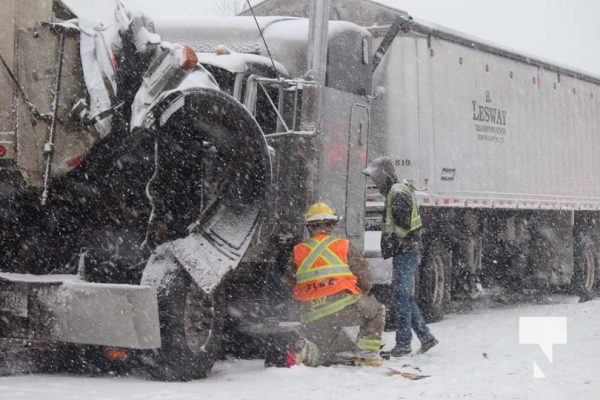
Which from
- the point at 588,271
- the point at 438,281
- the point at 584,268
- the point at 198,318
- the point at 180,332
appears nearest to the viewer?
the point at 180,332

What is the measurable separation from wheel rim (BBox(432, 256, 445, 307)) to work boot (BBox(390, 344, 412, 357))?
10.9 ft

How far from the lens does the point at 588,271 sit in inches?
666

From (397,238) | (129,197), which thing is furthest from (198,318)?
(397,238)

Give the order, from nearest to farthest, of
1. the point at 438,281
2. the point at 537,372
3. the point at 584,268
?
the point at 537,372 → the point at 438,281 → the point at 584,268

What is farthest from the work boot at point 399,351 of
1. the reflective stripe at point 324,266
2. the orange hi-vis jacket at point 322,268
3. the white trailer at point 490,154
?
the white trailer at point 490,154

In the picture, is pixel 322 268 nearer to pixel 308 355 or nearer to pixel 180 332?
pixel 308 355

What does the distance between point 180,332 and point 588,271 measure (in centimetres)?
1126

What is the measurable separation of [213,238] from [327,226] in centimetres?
116

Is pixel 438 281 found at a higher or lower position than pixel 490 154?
lower

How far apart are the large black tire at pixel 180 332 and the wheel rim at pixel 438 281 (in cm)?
520

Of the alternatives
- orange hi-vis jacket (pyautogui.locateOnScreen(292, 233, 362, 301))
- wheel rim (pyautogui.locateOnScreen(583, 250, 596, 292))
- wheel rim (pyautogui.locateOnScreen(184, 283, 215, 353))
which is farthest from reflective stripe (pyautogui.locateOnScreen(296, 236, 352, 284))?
wheel rim (pyautogui.locateOnScreen(583, 250, 596, 292))

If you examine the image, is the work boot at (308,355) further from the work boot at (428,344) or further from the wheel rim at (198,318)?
the work boot at (428,344)

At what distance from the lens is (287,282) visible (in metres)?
8.25

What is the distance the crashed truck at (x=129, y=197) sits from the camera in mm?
6648
